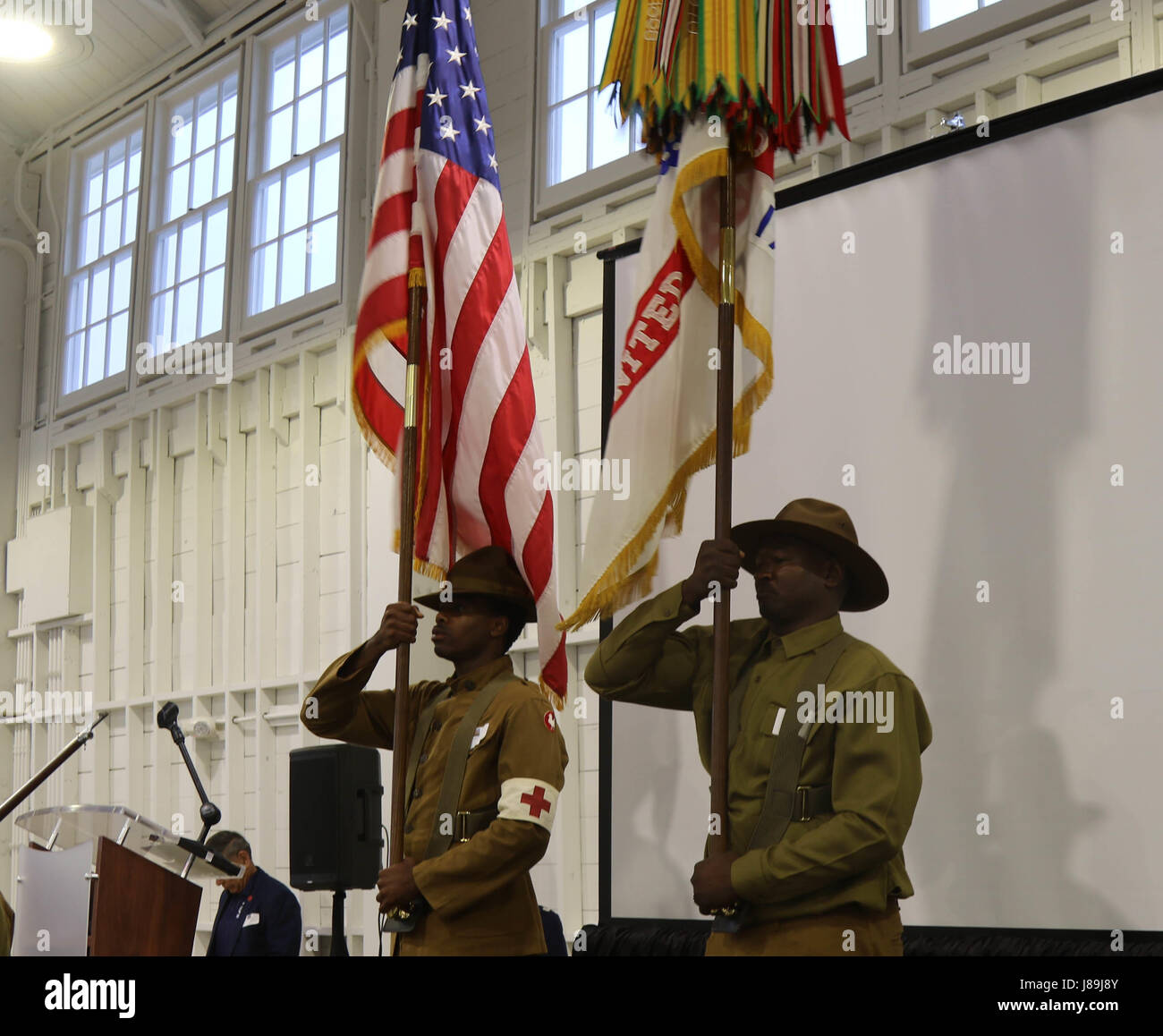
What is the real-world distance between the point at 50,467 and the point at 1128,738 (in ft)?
24.0

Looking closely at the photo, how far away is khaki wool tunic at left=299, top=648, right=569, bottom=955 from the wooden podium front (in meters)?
1.01

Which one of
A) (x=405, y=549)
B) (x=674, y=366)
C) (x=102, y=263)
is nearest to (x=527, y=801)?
(x=405, y=549)

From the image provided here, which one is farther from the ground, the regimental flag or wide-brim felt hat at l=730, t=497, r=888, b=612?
the regimental flag

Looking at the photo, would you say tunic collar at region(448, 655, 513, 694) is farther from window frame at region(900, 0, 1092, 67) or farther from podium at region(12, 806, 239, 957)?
window frame at region(900, 0, 1092, 67)

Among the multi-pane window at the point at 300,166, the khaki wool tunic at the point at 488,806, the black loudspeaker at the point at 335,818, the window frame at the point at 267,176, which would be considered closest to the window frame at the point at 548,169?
the window frame at the point at 267,176

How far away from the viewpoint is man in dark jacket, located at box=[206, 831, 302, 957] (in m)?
5.46

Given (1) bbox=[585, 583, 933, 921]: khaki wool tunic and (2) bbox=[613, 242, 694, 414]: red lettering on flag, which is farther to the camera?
(2) bbox=[613, 242, 694, 414]: red lettering on flag

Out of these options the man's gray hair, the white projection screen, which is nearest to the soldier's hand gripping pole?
the white projection screen

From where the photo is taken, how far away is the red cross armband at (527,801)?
2883mm

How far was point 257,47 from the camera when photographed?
8.41m

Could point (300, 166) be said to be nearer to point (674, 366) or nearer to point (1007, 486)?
point (1007, 486)

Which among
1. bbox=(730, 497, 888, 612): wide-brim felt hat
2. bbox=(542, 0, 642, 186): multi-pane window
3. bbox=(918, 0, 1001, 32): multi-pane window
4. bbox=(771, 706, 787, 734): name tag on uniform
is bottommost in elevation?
bbox=(771, 706, 787, 734): name tag on uniform

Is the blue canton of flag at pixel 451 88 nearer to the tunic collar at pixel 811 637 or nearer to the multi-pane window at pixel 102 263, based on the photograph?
the tunic collar at pixel 811 637

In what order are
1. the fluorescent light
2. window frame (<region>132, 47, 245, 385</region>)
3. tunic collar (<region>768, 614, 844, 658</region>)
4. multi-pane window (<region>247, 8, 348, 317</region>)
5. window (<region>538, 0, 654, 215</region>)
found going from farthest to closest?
window frame (<region>132, 47, 245, 385</region>) < the fluorescent light < multi-pane window (<region>247, 8, 348, 317</region>) < window (<region>538, 0, 654, 215</region>) < tunic collar (<region>768, 614, 844, 658</region>)
